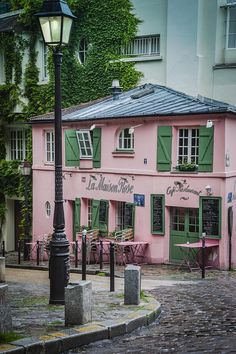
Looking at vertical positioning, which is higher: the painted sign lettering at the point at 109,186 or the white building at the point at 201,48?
the white building at the point at 201,48

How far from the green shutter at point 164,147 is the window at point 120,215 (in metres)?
2.43

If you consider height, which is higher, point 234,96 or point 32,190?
point 234,96

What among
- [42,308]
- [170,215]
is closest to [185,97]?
[170,215]

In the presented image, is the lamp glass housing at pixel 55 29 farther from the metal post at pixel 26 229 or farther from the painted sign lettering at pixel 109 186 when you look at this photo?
the metal post at pixel 26 229

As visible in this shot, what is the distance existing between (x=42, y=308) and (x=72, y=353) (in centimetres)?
247

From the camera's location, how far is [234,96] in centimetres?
2389

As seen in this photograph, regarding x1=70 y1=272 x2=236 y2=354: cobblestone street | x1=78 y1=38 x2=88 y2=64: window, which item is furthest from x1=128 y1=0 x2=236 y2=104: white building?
x1=70 y1=272 x2=236 y2=354: cobblestone street

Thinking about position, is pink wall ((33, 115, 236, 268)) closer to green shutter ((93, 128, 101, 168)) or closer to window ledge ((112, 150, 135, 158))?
window ledge ((112, 150, 135, 158))

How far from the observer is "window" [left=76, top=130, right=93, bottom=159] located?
2259 centimetres

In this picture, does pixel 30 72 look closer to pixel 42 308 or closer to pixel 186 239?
pixel 186 239

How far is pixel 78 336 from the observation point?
815 centimetres

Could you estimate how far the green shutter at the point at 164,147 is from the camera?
20.1m

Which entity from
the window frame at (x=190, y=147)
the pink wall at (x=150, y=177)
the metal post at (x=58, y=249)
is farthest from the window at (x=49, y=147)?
the metal post at (x=58, y=249)

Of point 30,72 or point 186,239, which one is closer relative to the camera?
point 186,239
